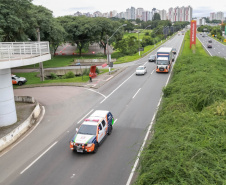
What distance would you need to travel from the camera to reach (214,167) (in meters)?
8.72

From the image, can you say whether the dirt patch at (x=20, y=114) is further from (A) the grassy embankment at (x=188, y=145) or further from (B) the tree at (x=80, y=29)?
(B) the tree at (x=80, y=29)

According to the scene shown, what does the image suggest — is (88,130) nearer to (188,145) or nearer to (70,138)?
(70,138)

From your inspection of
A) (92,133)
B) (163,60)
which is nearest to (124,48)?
(163,60)

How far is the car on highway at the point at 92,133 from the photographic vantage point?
53.2 ft

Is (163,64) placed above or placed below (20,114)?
above

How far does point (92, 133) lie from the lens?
17.0 metres

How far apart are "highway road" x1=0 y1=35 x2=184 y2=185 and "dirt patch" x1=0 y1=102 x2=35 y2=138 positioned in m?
1.48

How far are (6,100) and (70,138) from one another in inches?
230

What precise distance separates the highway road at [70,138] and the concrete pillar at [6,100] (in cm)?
228

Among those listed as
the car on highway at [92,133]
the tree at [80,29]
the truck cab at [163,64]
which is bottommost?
the car on highway at [92,133]

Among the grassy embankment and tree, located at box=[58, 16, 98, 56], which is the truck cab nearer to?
the grassy embankment

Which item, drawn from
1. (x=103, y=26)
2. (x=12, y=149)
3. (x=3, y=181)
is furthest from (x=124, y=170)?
(x=103, y=26)

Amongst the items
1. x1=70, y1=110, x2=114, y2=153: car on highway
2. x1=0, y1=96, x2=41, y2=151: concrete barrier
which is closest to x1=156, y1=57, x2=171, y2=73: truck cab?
x1=0, y1=96, x2=41, y2=151: concrete barrier

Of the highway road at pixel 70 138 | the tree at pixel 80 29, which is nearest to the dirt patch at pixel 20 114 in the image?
the highway road at pixel 70 138
